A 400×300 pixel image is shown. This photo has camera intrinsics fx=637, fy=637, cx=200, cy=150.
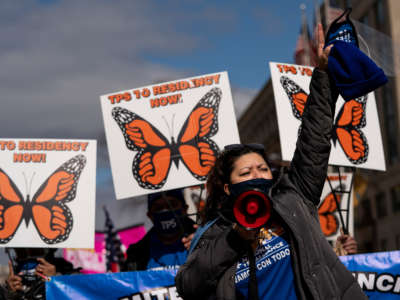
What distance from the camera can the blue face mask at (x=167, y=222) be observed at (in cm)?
510

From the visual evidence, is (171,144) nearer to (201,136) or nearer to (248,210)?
(201,136)

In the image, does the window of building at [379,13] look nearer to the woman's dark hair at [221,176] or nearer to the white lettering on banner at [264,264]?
the woman's dark hair at [221,176]

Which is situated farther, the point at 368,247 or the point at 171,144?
the point at 368,247

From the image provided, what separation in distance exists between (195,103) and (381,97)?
30937mm

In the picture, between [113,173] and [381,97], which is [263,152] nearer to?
[113,173]

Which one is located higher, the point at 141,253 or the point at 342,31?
the point at 342,31

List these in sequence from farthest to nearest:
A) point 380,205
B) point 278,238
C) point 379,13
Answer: point 380,205
point 379,13
point 278,238

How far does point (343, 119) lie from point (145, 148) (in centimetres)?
166

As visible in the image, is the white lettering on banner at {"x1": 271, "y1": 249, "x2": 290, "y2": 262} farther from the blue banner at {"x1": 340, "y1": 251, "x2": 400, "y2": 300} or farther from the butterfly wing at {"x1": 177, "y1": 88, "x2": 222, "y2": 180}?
the butterfly wing at {"x1": 177, "y1": 88, "x2": 222, "y2": 180}

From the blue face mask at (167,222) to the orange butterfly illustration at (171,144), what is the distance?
0.23 m

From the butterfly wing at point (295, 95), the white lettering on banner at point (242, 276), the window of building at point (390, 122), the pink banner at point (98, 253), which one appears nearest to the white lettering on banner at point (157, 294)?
the butterfly wing at point (295, 95)

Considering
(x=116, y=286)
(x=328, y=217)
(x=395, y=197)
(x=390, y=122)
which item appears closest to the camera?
(x=116, y=286)

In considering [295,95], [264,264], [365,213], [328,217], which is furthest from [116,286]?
[365,213]

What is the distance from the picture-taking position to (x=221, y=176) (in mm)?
2639
